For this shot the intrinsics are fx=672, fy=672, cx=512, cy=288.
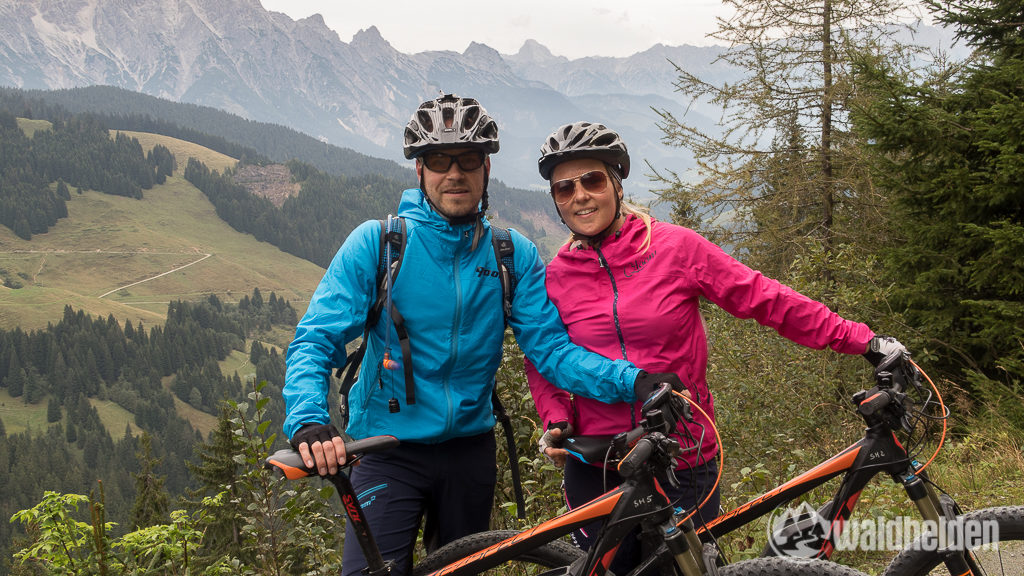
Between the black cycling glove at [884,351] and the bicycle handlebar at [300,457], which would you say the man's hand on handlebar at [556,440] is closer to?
the bicycle handlebar at [300,457]

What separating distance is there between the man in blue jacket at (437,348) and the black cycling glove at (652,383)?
0.20 ft

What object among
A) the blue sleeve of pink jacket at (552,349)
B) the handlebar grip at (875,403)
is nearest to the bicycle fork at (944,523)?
the handlebar grip at (875,403)

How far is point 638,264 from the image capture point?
11.1 ft

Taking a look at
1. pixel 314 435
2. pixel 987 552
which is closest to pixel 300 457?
pixel 314 435

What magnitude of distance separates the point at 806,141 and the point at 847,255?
809cm

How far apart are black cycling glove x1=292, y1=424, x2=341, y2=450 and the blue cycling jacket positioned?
0.32 meters

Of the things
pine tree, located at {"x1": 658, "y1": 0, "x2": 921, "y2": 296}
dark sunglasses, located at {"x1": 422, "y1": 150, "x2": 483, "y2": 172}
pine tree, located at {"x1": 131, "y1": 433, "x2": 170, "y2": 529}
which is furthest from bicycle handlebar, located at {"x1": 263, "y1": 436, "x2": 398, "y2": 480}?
pine tree, located at {"x1": 131, "y1": 433, "x2": 170, "y2": 529}

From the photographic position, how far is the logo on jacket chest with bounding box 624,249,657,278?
3371mm

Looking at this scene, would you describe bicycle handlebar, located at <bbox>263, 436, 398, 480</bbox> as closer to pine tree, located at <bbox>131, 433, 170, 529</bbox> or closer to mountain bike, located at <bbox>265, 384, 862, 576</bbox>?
mountain bike, located at <bbox>265, 384, 862, 576</bbox>

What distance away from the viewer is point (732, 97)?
16547mm

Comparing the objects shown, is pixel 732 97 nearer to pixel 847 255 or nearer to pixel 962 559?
pixel 847 255

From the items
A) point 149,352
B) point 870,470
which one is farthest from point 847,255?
point 149,352

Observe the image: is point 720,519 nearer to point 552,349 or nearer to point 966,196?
point 552,349

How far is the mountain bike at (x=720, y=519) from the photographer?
104 inches
